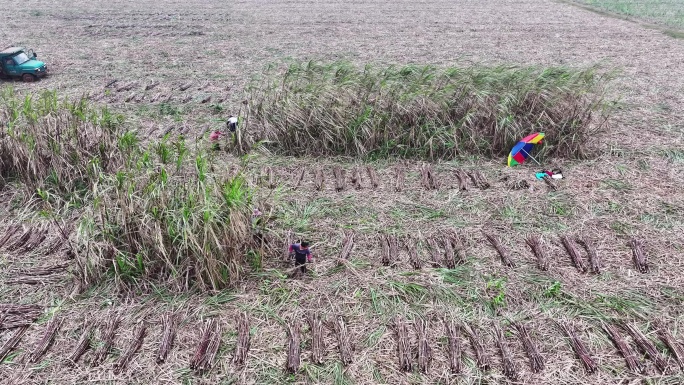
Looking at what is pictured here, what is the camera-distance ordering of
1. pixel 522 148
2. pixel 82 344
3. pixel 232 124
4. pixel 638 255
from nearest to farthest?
pixel 82 344
pixel 638 255
pixel 522 148
pixel 232 124

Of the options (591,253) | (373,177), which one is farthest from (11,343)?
(591,253)

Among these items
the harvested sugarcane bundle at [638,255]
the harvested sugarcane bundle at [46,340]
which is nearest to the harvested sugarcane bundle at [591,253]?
the harvested sugarcane bundle at [638,255]

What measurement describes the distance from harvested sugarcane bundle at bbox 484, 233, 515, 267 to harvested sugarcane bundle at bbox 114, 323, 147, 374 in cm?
277

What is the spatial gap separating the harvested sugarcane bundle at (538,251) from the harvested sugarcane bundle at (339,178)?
1.92m

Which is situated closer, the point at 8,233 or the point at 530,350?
the point at 530,350

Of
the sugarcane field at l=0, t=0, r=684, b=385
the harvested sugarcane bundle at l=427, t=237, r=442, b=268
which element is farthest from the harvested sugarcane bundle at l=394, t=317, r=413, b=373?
the harvested sugarcane bundle at l=427, t=237, r=442, b=268

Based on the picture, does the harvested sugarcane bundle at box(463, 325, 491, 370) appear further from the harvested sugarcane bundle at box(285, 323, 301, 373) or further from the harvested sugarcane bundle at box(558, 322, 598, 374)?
the harvested sugarcane bundle at box(285, 323, 301, 373)

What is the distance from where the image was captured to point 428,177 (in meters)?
5.28

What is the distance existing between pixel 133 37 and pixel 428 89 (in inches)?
374

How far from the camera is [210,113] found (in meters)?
7.11

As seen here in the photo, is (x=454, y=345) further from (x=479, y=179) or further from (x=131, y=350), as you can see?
(x=479, y=179)

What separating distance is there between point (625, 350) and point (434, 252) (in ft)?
4.89

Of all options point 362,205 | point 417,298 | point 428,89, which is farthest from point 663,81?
point 417,298

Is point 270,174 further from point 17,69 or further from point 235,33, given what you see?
point 235,33
